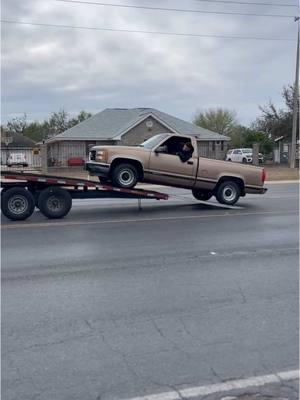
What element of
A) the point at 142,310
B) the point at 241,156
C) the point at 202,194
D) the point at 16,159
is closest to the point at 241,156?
the point at 241,156

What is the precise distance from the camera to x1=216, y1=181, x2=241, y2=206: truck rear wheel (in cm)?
1467

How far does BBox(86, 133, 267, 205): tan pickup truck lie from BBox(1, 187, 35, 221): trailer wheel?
229 centimetres

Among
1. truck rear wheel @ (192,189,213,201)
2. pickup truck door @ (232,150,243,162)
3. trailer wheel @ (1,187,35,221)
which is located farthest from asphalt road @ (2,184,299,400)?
pickup truck door @ (232,150,243,162)

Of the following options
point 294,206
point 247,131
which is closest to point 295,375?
point 294,206

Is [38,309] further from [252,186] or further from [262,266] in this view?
[252,186]

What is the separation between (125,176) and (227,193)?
3.16 meters

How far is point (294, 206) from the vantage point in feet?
50.2

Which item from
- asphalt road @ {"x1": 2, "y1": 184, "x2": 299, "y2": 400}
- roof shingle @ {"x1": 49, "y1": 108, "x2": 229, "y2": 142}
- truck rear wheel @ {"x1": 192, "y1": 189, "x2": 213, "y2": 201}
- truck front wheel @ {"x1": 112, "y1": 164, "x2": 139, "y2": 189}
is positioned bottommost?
asphalt road @ {"x1": 2, "y1": 184, "x2": 299, "y2": 400}

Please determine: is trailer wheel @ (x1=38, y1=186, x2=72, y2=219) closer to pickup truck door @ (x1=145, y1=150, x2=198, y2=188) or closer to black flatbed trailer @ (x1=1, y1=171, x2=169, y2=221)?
black flatbed trailer @ (x1=1, y1=171, x2=169, y2=221)

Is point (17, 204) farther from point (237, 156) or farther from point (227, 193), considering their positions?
point (237, 156)

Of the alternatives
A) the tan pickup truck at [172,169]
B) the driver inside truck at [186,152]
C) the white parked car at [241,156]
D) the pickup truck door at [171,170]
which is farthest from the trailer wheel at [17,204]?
the white parked car at [241,156]

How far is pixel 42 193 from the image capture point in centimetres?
1222

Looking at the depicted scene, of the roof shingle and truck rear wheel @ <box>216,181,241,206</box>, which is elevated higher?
the roof shingle

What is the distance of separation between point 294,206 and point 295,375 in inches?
466
